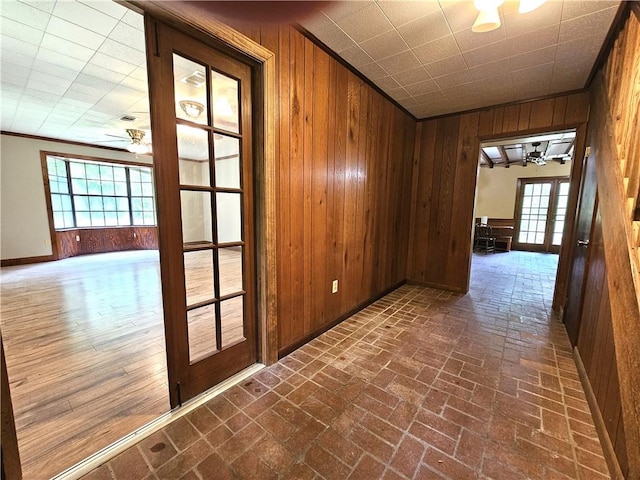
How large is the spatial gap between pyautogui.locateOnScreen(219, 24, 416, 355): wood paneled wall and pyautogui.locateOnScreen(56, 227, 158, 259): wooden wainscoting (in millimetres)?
4775

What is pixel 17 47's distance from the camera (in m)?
2.34

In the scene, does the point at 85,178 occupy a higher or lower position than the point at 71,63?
lower

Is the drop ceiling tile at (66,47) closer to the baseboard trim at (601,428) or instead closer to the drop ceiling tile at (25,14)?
the drop ceiling tile at (25,14)

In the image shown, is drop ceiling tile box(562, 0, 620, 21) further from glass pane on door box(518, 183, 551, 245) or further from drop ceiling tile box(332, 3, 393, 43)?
glass pane on door box(518, 183, 551, 245)

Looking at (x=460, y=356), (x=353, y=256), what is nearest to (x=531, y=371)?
(x=460, y=356)

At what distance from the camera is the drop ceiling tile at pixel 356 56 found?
7.47ft

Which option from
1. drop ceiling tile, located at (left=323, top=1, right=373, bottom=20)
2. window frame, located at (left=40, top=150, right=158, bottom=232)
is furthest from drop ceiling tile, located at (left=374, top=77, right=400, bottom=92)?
window frame, located at (left=40, top=150, right=158, bottom=232)

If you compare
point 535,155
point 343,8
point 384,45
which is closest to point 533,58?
point 384,45

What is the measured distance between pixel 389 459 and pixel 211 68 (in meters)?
2.46

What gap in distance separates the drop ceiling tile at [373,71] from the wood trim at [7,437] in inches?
124

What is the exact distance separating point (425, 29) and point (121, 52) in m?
2.74

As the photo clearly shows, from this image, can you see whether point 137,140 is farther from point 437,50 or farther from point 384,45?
point 437,50

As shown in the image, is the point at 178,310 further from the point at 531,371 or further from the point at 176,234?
the point at 531,371

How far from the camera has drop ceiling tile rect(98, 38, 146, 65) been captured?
7.58 feet
